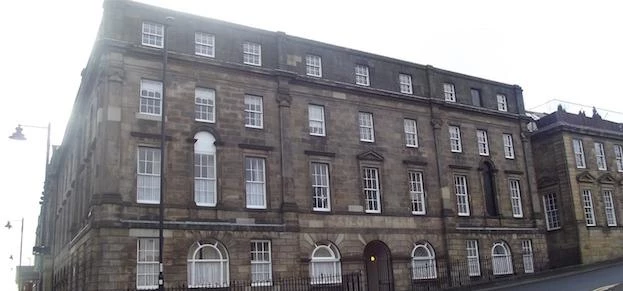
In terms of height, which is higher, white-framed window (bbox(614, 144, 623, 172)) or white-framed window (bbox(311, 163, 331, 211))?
white-framed window (bbox(614, 144, 623, 172))

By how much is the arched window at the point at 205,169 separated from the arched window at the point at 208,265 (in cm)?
208

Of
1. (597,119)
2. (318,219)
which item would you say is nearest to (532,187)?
(597,119)

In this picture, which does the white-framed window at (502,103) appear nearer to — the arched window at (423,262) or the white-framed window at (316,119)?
the arched window at (423,262)

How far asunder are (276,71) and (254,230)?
8.40 meters

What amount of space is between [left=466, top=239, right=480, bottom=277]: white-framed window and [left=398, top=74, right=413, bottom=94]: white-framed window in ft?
32.5

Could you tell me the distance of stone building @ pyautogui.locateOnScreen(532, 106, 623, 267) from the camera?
136 ft

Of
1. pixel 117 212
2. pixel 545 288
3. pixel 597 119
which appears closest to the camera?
pixel 117 212

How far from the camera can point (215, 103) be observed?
28.8 metres

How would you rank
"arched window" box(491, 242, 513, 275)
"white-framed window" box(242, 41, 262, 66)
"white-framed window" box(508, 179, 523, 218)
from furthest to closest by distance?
"white-framed window" box(508, 179, 523, 218) < "arched window" box(491, 242, 513, 275) < "white-framed window" box(242, 41, 262, 66)

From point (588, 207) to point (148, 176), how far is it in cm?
3220

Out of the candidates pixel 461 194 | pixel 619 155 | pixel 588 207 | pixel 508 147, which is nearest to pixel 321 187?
pixel 461 194

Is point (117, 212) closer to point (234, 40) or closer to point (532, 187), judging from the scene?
point (234, 40)

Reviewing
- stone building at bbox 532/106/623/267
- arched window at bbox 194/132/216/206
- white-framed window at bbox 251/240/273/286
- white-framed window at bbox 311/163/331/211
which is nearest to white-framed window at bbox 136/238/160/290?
arched window at bbox 194/132/216/206

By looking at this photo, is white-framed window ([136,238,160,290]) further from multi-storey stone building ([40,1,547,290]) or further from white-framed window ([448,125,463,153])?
white-framed window ([448,125,463,153])
